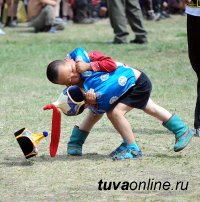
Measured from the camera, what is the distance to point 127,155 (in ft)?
22.0

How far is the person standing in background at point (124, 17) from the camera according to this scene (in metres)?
14.0

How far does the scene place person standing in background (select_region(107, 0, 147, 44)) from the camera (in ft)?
45.8

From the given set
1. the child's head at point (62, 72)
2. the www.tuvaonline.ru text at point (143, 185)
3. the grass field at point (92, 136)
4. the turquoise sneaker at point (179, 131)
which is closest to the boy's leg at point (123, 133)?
the grass field at point (92, 136)

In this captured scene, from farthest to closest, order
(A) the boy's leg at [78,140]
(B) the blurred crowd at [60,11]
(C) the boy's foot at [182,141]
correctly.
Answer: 1. (B) the blurred crowd at [60,11]
2. (A) the boy's leg at [78,140]
3. (C) the boy's foot at [182,141]

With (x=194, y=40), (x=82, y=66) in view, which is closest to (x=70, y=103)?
(x=82, y=66)

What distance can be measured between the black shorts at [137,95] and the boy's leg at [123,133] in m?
0.05

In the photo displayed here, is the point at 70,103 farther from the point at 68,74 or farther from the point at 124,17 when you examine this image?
the point at 124,17

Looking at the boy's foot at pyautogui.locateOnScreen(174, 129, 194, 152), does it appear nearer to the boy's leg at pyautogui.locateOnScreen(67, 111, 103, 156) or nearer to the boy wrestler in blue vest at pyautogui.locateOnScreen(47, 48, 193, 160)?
the boy wrestler in blue vest at pyautogui.locateOnScreen(47, 48, 193, 160)

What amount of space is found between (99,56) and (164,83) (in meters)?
4.28

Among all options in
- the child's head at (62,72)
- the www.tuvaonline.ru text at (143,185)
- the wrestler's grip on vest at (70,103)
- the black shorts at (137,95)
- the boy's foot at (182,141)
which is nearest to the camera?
the www.tuvaonline.ru text at (143,185)

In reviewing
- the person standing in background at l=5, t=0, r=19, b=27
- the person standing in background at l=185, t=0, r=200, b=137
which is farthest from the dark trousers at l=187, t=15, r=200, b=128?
the person standing in background at l=5, t=0, r=19, b=27

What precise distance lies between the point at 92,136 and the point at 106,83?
4.65 ft

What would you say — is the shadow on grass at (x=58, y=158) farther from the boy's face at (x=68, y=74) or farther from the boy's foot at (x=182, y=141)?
the boy's face at (x=68, y=74)

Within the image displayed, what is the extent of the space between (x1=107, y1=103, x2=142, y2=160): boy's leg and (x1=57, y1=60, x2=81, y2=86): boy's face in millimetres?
430
